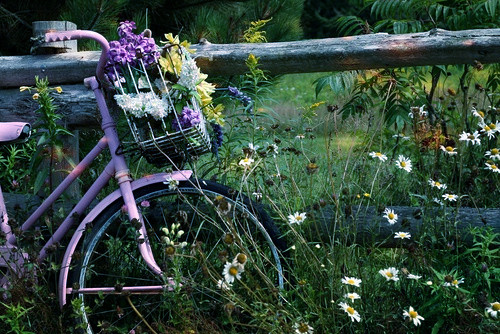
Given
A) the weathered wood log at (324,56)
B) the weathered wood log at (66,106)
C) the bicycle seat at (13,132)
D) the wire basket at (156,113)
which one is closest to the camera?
the wire basket at (156,113)

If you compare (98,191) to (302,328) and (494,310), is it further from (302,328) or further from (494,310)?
(494,310)

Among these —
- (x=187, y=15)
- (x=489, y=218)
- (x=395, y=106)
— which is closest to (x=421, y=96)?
(x=395, y=106)

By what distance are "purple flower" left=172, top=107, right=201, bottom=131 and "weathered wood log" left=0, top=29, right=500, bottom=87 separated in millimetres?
1309

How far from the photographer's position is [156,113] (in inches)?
122

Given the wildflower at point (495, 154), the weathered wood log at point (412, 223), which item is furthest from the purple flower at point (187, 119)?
the wildflower at point (495, 154)

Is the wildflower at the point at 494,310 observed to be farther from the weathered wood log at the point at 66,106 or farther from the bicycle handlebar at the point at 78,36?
the weathered wood log at the point at 66,106

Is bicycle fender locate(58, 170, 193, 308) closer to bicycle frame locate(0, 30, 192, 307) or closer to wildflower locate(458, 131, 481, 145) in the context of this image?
bicycle frame locate(0, 30, 192, 307)

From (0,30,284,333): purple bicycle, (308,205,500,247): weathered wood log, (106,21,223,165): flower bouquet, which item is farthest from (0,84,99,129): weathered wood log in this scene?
(308,205,500,247): weathered wood log

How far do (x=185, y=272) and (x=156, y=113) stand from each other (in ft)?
2.90

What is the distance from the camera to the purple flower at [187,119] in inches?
123

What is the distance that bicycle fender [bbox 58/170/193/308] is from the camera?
3.28 metres

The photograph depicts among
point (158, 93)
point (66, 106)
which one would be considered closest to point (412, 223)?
point (158, 93)

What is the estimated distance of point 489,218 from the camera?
12.2 ft

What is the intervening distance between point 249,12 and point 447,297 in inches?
156
